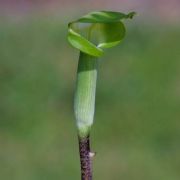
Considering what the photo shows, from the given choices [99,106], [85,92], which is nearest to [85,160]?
[85,92]

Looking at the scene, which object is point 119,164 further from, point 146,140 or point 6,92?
point 6,92

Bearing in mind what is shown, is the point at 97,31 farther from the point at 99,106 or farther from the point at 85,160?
the point at 99,106

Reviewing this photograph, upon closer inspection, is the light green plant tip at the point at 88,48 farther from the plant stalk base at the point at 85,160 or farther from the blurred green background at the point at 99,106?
the blurred green background at the point at 99,106

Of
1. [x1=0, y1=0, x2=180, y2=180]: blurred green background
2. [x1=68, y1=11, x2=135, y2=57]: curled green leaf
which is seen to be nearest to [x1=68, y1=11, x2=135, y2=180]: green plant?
[x1=68, y1=11, x2=135, y2=57]: curled green leaf

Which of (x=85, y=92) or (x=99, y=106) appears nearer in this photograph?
(x=85, y=92)

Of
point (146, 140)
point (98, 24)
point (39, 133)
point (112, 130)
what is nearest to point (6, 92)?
point (39, 133)

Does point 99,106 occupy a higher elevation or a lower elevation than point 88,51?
lower

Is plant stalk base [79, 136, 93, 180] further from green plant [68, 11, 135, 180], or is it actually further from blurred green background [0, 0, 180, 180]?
blurred green background [0, 0, 180, 180]
